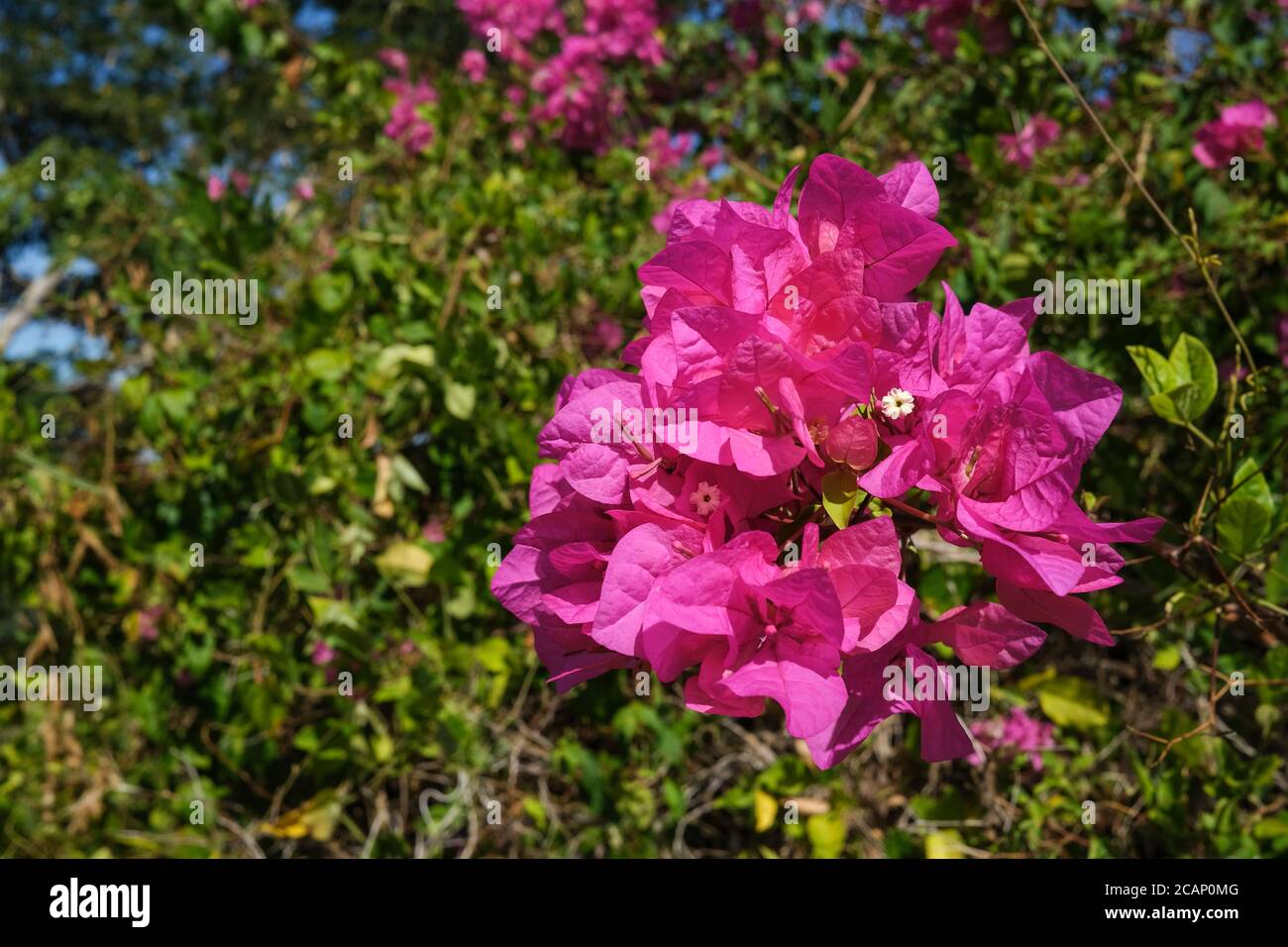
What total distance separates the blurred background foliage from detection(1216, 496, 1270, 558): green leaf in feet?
0.18

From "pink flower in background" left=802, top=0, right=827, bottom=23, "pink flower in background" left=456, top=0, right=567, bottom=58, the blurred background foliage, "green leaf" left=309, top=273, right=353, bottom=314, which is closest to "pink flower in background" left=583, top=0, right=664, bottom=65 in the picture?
"pink flower in background" left=456, top=0, right=567, bottom=58

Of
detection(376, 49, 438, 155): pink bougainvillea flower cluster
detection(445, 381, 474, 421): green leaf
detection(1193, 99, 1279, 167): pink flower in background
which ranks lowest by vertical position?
detection(445, 381, 474, 421): green leaf

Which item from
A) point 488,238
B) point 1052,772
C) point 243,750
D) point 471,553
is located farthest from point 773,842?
point 488,238

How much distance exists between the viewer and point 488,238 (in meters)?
1.65

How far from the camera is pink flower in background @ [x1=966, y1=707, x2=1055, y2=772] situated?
124cm

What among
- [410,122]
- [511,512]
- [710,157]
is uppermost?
[410,122]

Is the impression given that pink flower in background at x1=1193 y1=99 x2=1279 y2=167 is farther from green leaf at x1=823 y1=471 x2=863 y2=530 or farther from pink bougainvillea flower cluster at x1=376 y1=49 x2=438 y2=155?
pink bougainvillea flower cluster at x1=376 y1=49 x2=438 y2=155

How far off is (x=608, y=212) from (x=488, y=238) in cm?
42

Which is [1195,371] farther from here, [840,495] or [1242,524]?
[840,495]

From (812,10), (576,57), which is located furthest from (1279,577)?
(812,10)

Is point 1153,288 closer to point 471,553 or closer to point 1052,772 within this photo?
point 1052,772

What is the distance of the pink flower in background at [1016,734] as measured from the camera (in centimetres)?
124

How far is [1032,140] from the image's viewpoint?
1442 millimetres

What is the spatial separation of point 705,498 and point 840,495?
85 millimetres
